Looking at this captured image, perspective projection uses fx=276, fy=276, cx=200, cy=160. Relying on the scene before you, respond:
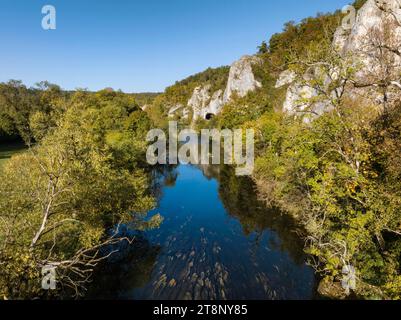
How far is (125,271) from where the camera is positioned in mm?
20500

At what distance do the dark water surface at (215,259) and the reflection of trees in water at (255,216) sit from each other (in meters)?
0.08

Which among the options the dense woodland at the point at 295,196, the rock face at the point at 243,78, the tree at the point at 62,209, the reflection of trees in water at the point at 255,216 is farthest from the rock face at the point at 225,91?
the tree at the point at 62,209

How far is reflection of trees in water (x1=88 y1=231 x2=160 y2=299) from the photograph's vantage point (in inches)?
725

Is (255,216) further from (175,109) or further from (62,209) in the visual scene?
(175,109)

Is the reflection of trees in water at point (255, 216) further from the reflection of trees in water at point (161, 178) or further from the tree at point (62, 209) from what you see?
the tree at point (62, 209)

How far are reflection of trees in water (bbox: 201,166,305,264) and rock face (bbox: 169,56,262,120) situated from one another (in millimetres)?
51979

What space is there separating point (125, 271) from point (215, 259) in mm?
7113

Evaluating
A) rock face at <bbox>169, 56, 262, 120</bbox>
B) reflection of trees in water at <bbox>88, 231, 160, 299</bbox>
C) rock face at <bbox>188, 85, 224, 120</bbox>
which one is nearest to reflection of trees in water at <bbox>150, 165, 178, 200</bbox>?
reflection of trees in water at <bbox>88, 231, 160, 299</bbox>

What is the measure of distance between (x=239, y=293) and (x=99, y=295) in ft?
30.0

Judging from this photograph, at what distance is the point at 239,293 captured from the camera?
18.2 metres

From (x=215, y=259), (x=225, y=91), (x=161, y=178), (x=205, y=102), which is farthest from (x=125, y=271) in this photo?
(x=205, y=102)

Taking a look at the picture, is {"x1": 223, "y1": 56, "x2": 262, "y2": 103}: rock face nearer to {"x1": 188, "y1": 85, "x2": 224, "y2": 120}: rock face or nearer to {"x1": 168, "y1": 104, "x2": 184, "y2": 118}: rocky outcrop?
{"x1": 188, "y1": 85, "x2": 224, "y2": 120}: rock face
